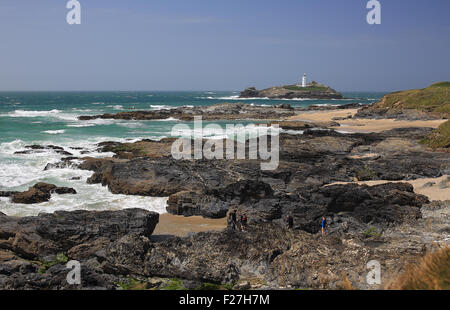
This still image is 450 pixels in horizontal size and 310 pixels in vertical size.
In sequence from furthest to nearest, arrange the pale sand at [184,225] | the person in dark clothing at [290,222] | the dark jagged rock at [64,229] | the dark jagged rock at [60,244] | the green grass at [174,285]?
the pale sand at [184,225]
the person in dark clothing at [290,222]
the dark jagged rock at [64,229]
the green grass at [174,285]
the dark jagged rock at [60,244]

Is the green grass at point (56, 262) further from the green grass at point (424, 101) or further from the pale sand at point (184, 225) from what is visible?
the green grass at point (424, 101)

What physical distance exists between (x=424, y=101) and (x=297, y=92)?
94713 millimetres

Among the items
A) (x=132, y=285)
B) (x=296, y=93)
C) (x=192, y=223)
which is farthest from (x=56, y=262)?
(x=296, y=93)

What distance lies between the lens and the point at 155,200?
677 inches

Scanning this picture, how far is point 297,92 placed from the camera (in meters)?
146

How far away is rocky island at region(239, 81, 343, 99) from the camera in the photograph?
14300cm

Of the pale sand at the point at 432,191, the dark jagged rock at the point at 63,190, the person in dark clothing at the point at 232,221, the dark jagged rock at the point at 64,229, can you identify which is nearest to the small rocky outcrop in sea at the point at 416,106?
the pale sand at the point at 432,191

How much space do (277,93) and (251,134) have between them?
112 meters

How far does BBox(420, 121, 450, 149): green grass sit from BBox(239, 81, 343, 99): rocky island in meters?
116

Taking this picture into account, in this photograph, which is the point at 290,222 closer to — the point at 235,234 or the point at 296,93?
the point at 235,234

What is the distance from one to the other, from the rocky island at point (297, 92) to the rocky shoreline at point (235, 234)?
12667cm

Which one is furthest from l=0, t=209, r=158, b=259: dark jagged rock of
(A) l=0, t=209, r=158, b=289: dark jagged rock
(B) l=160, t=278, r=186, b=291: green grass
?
(B) l=160, t=278, r=186, b=291: green grass

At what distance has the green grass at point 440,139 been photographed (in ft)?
86.0

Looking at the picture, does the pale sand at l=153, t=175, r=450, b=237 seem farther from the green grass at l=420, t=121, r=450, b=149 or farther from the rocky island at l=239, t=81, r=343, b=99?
the rocky island at l=239, t=81, r=343, b=99
